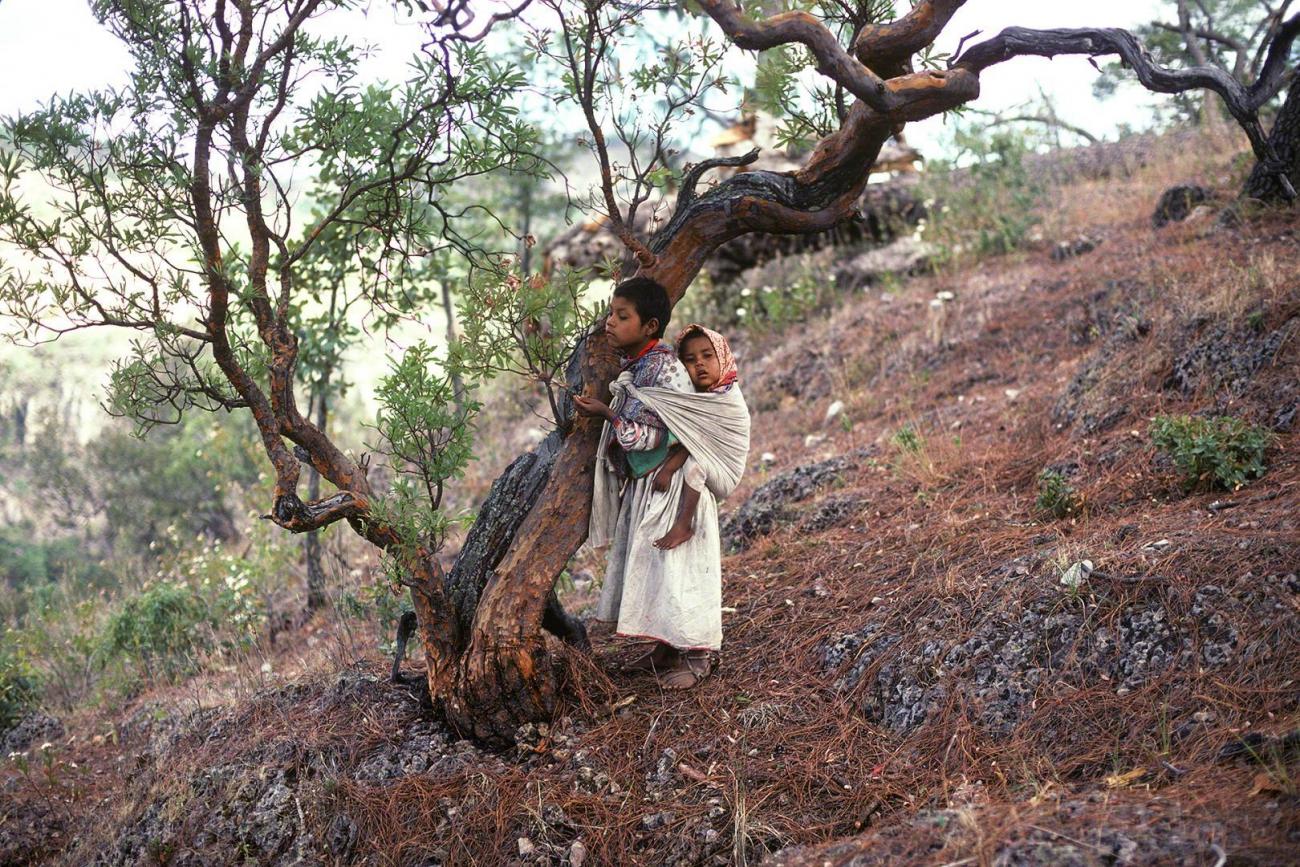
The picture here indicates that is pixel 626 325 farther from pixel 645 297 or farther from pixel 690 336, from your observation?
pixel 690 336

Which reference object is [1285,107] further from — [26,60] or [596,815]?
[26,60]

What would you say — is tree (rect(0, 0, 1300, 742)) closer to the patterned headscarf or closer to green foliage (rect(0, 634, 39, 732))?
the patterned headscarf

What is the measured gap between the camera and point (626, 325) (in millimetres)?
4418

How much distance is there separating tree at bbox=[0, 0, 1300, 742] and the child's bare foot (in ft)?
1.33

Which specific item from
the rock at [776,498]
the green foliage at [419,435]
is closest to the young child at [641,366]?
the green foliage at [419,435]

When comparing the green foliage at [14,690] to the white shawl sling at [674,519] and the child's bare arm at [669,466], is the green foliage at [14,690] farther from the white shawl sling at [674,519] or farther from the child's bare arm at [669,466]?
the child's bare arm at [669,466]

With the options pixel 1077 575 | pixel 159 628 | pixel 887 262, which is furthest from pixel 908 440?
pixel 159 628

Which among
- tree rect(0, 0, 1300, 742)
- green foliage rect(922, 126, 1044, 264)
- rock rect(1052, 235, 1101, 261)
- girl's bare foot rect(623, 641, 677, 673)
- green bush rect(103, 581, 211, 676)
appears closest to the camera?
tree rect(0, 0, 1300, 742)

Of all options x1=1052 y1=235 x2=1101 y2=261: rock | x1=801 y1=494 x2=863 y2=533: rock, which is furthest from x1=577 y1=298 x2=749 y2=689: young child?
x1=1052 y1=235 x2=1101 y2=261: rock

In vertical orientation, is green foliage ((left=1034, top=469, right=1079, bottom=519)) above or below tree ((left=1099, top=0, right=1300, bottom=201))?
below

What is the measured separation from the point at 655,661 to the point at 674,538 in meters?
0.75

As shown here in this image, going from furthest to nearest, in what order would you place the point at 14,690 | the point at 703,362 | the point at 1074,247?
the point at 1074,247
the point at 14,690
the point at 703,362

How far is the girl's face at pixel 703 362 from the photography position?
14.8 feet

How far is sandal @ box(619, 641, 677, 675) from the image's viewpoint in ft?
15.6
